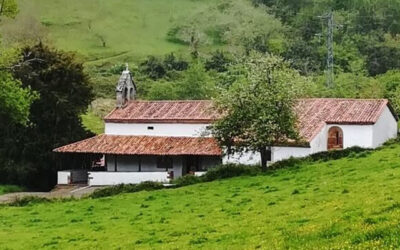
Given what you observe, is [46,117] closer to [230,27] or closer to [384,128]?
[384,128]

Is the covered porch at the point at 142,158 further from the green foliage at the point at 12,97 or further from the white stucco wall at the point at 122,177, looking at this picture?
the green foliage at the point at 12,97

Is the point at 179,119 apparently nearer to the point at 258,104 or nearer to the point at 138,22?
the point at 258,104

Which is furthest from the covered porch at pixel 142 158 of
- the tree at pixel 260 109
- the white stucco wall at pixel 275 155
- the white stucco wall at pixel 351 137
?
the white stucco wall at pixel 351 137

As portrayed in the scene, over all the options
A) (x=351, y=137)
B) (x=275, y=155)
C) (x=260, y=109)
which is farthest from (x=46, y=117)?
(x=351, y=137)

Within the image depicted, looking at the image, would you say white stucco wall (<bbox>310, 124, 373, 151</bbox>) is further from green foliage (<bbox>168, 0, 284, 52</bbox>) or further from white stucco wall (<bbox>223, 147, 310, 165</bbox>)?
green foliage (<bbox>168, 0, 284, 52</bbox>)

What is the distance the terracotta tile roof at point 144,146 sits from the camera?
54.5 meters

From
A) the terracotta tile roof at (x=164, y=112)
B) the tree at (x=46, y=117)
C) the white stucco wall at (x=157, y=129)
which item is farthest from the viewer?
the tree at (x=46, y=117)

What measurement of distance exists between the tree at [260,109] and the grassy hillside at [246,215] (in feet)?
9.06

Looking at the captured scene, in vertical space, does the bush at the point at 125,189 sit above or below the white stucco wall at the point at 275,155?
below

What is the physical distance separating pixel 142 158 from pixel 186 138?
162 inches

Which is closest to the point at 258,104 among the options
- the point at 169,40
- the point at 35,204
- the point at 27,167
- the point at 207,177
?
the point at 207,177

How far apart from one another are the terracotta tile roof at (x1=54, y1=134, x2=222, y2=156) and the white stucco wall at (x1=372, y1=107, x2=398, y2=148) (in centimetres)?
1238

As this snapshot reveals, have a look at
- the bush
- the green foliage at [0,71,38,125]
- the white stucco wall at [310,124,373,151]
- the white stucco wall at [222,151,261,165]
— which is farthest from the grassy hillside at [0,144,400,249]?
the white stucco wall at [222,151,261,165]

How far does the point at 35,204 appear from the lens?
42.1 m
